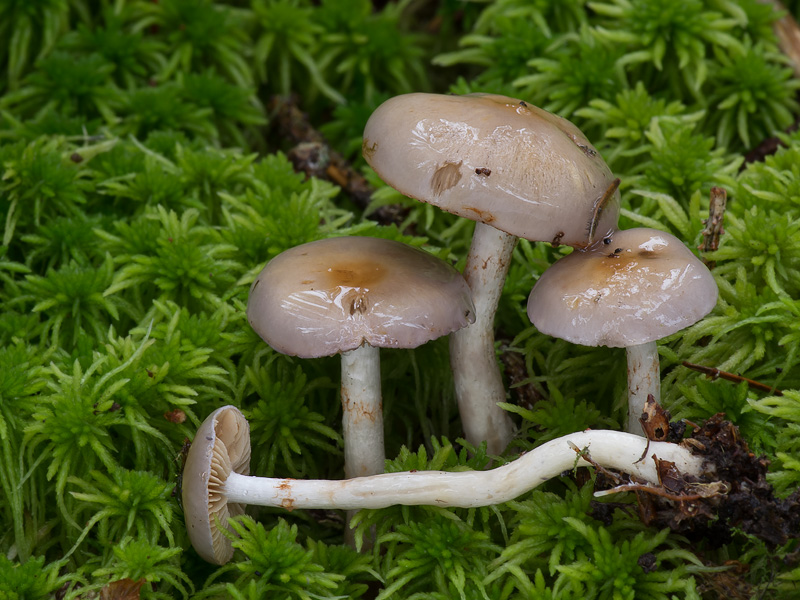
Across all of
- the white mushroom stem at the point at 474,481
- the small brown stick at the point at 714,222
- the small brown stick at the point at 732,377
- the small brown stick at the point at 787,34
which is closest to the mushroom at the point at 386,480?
the white mushroom stem at the point at 474,481

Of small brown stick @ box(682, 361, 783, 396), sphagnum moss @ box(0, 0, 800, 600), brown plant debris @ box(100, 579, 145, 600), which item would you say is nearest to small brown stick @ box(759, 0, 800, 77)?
sphagnum moss @ box(0, 0, 800, 600)

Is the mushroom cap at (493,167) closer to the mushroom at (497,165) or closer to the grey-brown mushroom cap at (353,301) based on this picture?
the mushroom at (497,165)

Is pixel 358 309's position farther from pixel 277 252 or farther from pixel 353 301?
pixel 277 252

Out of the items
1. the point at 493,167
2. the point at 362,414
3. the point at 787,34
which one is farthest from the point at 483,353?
the point at 787,34

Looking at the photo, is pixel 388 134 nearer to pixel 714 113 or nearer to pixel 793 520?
pixel 793 520

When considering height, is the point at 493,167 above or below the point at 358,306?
above

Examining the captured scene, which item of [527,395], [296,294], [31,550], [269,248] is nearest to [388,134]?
[296,294]

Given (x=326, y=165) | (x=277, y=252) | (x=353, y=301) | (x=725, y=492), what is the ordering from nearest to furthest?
(x=725, y=492) < (x=353, y=301) < (x=277, y=252) < (x=326, y=165)
